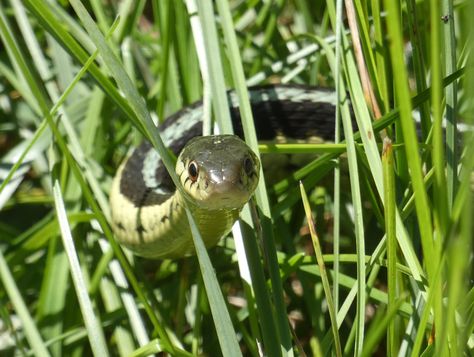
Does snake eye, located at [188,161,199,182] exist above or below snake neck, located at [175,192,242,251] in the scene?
above

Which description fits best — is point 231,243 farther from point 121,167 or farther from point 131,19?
point 131,19

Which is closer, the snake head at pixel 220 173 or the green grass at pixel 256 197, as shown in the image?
the green grass at pixel 256 197

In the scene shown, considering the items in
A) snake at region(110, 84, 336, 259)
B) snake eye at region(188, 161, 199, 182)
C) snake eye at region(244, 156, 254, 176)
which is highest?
snake eye at region(244, 156, 254, 176)

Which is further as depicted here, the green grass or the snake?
the snake

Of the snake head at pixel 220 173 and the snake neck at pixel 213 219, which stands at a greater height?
the snake head at pixel 220 173

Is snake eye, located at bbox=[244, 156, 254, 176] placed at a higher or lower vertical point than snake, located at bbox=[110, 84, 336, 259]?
higher

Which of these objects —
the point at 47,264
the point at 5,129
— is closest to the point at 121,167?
the point at 47,264
